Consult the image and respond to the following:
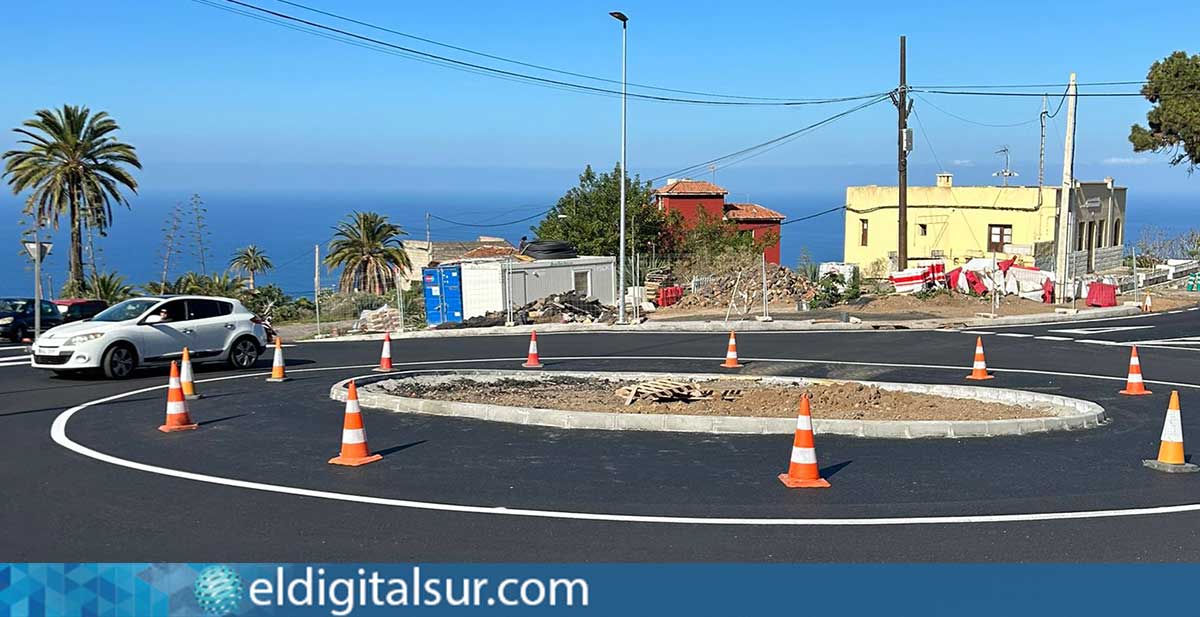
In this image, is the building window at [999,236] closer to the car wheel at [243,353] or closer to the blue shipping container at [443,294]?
the blue shipping container at [443,294]

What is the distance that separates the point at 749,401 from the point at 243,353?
10.1 metres

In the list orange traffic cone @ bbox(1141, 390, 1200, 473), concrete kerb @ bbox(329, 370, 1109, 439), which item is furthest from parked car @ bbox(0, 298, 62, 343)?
orange traffic cone @ bbox(1141, 390, 1200, 473)

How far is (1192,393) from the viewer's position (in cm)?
1673

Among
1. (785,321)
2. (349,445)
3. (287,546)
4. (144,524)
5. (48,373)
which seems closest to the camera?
(287,546)

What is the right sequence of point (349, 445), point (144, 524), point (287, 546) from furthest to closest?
point (349, 445)
point (144, 524)
point (287, 546)

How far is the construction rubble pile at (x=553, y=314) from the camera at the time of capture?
3462cm

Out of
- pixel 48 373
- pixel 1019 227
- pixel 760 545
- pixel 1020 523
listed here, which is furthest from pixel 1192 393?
pixel 1019 227

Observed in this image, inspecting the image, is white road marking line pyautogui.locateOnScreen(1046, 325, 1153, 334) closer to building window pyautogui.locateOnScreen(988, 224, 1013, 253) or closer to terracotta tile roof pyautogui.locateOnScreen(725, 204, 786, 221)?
building window pyautogui.locateOnScreen(988, 224, 1013, 253)

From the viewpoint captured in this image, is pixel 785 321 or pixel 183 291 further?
pixel 183 291

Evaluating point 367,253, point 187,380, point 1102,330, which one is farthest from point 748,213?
point 187,380

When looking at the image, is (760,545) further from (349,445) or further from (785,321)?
(785,321)

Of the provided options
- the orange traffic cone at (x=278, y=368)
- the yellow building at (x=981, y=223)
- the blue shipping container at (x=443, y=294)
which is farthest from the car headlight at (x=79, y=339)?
the yellow building at (x=981, y=223)

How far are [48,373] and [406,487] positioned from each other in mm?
12356

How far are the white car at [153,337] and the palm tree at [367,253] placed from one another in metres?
46.7
